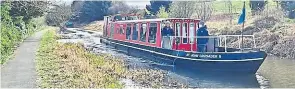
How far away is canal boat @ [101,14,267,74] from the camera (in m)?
16.5

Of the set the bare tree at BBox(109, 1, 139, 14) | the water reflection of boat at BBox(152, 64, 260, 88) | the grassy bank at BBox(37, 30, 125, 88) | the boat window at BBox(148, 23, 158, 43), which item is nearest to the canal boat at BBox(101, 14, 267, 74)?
the boat window at BBox(148, 23, 158, 43)

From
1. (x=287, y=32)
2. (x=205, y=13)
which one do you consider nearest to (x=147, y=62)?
(x=287, y=32)

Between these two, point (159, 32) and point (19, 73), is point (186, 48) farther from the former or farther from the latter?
point (19, 73)

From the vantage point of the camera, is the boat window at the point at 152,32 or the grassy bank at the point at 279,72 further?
the boat window at the point at 152,32

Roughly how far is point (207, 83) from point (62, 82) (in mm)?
5478

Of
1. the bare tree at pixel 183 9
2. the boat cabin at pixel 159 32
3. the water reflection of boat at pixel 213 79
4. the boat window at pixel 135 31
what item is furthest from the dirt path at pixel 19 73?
the bare tree at pixel 183 9

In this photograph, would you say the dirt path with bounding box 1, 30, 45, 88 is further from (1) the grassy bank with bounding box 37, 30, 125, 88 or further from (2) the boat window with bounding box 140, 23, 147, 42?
(2) the boat window with bounding box 140, 23, 147, 42

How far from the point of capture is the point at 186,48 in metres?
19.8

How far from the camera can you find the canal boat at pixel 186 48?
16.5 meters

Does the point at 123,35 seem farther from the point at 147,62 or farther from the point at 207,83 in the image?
the point at 207,83

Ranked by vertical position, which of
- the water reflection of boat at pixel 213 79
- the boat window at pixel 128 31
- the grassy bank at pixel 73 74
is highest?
the boat window at pixel 128 31

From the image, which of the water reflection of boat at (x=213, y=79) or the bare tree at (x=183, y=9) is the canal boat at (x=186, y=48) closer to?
the water reflection of boat at (x=213, y=79)

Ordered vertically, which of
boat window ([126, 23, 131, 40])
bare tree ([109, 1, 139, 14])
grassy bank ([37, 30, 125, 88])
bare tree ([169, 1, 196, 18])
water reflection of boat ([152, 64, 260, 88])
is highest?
bare tree ([109, 1, 139, 14])

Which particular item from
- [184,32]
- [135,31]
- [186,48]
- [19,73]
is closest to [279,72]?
[186,48]
